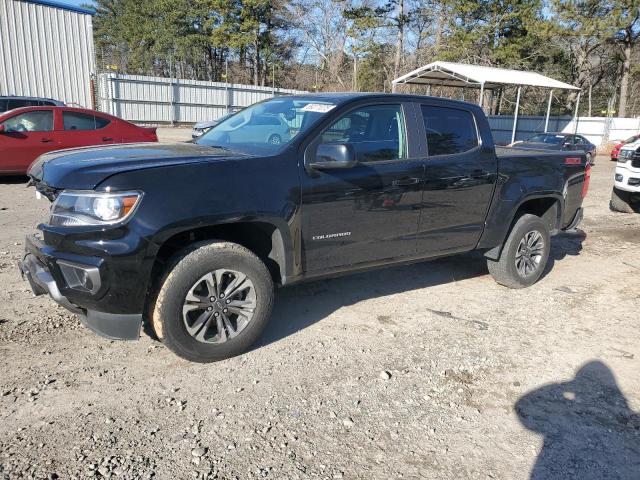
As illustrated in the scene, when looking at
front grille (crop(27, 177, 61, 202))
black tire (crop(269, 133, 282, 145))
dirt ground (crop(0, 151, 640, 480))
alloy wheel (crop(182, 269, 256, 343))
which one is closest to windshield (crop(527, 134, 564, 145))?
dirt ground (crop(0, 151, 640, 480))

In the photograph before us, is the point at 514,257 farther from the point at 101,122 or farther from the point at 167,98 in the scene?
the point at 167,98

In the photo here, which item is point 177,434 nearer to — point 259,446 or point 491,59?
point 259,446

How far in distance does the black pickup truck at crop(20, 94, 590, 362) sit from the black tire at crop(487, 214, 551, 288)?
25 centimetres

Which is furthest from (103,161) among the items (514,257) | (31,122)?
(31,122)

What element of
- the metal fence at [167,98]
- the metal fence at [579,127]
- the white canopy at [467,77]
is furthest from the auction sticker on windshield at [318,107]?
the metal fence at [579,127]

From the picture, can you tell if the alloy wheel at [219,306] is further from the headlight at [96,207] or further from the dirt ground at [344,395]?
the headlight at [96,207]

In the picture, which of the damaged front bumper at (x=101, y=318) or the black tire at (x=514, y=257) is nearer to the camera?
the damaged front bumper at (x=101, y=318)

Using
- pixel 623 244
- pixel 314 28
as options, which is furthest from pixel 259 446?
pixel 314 28

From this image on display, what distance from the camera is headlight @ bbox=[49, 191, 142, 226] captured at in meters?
3.04

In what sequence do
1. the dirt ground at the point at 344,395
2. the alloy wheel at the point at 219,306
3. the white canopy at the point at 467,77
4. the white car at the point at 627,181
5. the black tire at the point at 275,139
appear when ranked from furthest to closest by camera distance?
the white canopy at the point at 467,77, the white car at the point at 627,181, the black tire at the point at 275,139, the alloy wheel at the point at 219,306, the dirt ground at the point at 344,395

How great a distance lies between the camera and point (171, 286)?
326 cm

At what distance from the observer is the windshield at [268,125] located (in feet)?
12.7

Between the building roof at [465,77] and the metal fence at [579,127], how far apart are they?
4.67 m

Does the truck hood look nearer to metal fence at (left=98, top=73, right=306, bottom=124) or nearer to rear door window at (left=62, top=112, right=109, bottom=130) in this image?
rear door window at (left=62, top=112, right=109, bottom=130)
